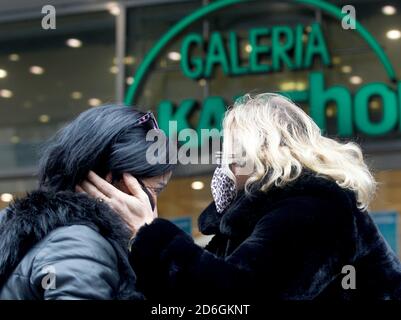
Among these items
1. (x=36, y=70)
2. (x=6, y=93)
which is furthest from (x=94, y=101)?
(x=6, y=93)

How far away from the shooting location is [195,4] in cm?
1030

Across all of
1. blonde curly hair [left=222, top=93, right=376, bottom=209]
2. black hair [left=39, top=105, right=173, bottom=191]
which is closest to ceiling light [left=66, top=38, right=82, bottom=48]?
blonde curly hair [left=222, top=93, right=376, bottom=209]

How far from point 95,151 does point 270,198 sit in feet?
1.73

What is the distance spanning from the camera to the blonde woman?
90.0 inches

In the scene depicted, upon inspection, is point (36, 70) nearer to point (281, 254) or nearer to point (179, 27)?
point (179, 27)

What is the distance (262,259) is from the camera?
7.48 ft

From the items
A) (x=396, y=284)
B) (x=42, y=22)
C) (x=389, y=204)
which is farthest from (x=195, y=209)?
(x=396, y=284)

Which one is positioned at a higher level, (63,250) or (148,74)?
(148,74)

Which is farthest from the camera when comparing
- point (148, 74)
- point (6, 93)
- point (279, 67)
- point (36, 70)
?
point (6, 93)

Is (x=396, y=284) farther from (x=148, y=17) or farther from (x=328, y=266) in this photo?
(x=148, y=17)

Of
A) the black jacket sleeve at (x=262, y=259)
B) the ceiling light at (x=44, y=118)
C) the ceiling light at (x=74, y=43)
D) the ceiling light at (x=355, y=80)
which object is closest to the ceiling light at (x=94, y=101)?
the ceiling light at (x=44, y=118)

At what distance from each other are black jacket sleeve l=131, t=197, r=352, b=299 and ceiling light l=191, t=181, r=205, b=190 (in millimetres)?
7334

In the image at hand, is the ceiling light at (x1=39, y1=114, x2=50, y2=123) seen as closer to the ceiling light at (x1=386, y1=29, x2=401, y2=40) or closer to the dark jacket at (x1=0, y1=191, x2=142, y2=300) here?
the ceiling light at (x1=386, y1=29, x2=401, y2=40)
